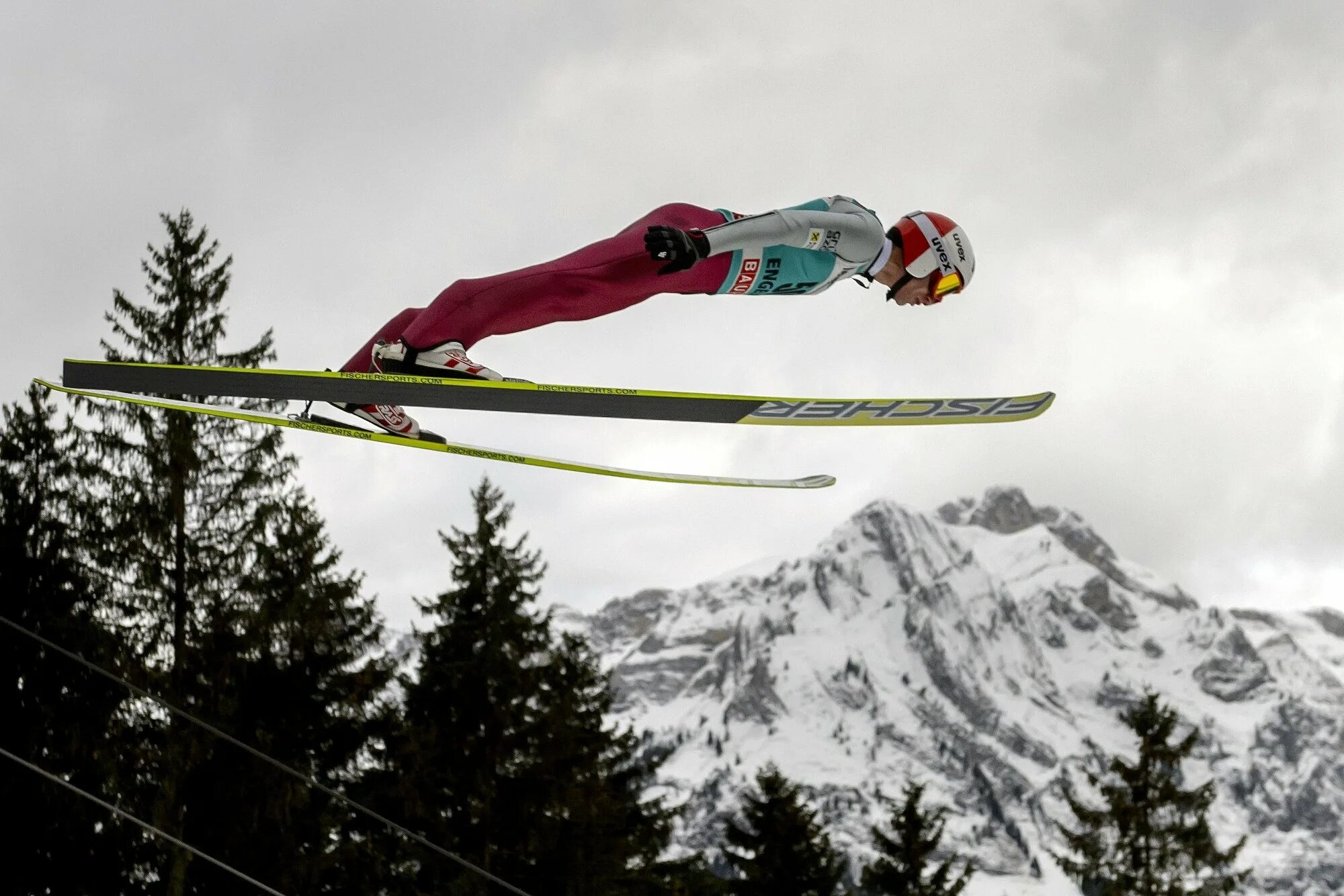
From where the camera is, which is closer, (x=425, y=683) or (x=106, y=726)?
(x=106, y=726)

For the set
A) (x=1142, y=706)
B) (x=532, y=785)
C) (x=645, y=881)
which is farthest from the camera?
(x=1142, y=706)

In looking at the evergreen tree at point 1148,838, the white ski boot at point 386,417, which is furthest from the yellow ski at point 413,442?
the evergreen tree at point 1148,838

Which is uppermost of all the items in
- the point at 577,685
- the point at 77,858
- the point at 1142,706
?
the point at 1142,706

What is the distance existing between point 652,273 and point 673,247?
563 mm

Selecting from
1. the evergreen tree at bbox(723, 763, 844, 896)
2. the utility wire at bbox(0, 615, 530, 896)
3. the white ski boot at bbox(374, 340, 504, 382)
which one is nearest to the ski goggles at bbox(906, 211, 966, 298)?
the white ski boot at bbox(374, 340, 504, 382)

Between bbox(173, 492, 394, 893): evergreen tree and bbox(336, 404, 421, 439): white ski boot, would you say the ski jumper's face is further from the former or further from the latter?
bbox(173, 492, 394, 893): evergreen tree

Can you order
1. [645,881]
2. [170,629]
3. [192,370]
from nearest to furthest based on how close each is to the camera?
1. [192,370]
2. [170,629]
3. [645,881]

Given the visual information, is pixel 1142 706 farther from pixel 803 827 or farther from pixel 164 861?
pixel 164 861

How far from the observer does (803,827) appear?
66.3 feet

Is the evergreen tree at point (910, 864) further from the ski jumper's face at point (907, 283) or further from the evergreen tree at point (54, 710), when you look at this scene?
the ski jumper's face at point (907, 283)

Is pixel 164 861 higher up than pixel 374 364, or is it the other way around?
pixel 374 364

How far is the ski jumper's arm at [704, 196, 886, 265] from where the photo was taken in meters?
5.42

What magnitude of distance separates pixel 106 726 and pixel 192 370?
1039cm

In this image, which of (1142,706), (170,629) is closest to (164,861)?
(170,629)
